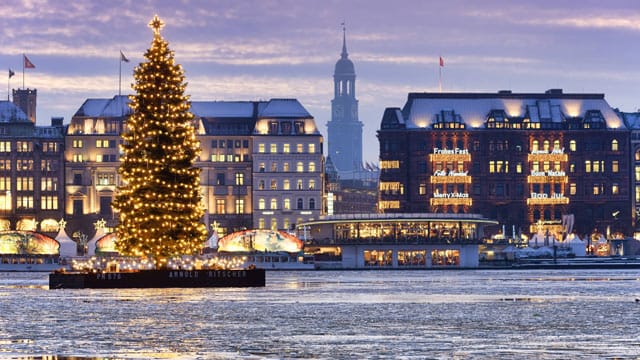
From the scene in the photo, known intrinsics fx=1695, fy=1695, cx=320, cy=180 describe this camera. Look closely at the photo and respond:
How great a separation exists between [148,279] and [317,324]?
124ft

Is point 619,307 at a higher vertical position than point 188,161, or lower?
lower

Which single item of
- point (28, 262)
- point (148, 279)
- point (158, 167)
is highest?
point (158, 167)

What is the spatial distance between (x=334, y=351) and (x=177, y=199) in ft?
177

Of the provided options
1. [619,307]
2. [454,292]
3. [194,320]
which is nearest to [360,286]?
[454,292]

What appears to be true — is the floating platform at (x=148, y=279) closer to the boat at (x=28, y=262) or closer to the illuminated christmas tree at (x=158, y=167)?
the illuminated christmas tree at (x=158, y=167)

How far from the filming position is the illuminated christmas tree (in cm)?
11038

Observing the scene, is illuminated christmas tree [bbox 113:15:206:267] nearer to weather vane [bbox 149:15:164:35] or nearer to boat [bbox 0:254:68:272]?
weather vane [bbox 149:15:164:35]

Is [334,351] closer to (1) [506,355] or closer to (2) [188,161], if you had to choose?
(1) [506,355]

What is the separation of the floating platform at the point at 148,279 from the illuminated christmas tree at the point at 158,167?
1763 mm

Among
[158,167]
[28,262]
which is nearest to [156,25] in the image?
[158,167]

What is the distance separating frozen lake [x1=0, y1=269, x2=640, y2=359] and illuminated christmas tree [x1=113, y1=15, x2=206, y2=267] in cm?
416

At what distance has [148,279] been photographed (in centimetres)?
10925

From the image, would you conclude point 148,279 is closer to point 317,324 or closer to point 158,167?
point 158,167

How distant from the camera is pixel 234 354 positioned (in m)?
57.1
